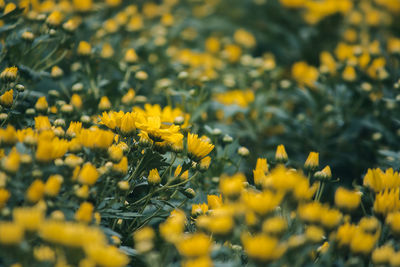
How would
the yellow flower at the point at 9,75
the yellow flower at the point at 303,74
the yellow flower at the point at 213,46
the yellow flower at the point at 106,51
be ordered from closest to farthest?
the yellow flower at the point at 9,75, the yellow flower at the point at 106,51, the yellow flower at the point at 303,74, the yellow flower at the point at 213,46

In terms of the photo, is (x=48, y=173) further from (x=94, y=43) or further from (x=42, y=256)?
(x=94, y=43)

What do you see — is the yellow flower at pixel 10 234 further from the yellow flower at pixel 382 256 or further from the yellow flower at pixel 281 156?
the yellow flower at pixel 281 156

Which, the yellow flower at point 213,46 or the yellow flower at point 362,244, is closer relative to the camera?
the yellow flower at point 362,244

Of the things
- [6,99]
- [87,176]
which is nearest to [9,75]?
[6,99]

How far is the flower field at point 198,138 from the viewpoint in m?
1.15

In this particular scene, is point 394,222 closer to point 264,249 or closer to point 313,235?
point 313,235

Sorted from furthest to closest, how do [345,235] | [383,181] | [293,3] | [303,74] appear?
Answer: [293,3] < [303,74] < [383,181] < [345,235]

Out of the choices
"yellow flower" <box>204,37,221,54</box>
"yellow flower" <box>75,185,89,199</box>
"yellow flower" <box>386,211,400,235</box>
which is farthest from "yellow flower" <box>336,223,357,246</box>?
"yellow flower" <box>204,37,221,54</box>

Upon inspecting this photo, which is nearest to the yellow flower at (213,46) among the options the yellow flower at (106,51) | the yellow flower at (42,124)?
the yellow flower at (106,51)

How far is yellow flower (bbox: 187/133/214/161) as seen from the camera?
1.54m

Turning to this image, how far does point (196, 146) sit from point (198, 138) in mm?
115

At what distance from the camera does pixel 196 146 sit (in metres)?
1.54

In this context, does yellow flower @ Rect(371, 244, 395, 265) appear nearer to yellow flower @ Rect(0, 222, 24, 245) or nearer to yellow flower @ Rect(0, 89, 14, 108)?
yellow flower @ Rect(0, 222, 24, 245)

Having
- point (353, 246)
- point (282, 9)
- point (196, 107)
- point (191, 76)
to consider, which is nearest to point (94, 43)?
point (191, 76)
